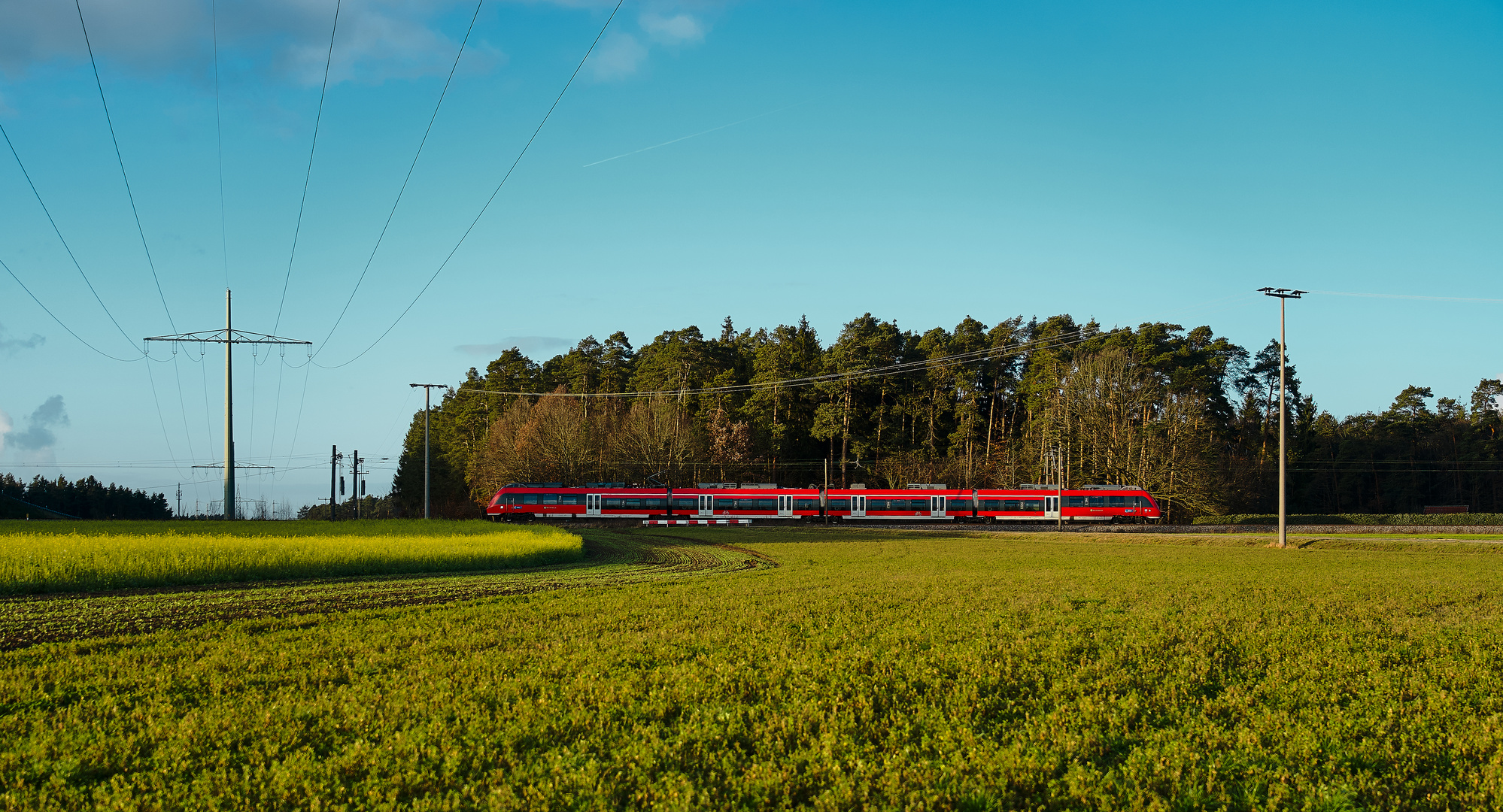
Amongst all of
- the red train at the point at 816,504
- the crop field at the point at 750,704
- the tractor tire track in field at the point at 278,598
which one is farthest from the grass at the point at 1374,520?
the crop field at the point at 750,704

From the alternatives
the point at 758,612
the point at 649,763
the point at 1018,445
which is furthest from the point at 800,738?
the point at 1018,445

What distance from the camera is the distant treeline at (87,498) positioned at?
271 feet

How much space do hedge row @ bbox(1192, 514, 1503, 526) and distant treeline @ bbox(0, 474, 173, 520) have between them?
9222 cm

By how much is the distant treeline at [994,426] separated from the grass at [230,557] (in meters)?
44.7

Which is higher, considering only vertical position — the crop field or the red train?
the crop field

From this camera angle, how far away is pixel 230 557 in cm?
1838

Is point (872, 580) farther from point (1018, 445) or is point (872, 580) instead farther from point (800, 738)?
point (1018, 445)

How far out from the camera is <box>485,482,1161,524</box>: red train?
56250 millimetres

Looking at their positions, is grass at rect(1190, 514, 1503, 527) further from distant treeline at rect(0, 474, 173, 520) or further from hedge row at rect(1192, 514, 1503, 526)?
distant treeline at rect(0, 474, 173, 520)

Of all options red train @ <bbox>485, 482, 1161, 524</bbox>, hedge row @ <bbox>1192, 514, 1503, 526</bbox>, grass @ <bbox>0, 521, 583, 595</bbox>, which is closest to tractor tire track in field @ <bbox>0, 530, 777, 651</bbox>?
grass @ <bbox>0, 521, 583, 595</bbox>

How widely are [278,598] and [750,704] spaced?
10925mm

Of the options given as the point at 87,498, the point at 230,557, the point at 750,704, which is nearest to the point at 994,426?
the point at 230,557

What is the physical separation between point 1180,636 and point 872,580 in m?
8.08

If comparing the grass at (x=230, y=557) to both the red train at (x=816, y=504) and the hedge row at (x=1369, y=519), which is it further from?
the hedge row at (x=1369, y=519)
